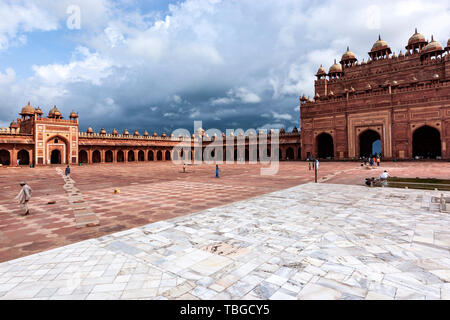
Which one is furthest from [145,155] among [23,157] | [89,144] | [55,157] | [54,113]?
[23,157]

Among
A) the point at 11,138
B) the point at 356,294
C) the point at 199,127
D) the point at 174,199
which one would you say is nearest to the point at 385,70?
the point at 199,127

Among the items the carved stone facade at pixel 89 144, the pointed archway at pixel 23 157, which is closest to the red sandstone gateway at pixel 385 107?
the carved stone facade at pixel 89 144

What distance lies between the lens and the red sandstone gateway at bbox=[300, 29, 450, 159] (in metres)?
28.0

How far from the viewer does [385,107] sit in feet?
99.5

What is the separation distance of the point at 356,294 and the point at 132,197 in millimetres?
8067

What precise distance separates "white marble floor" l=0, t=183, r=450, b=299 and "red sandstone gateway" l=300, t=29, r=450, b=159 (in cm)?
2913

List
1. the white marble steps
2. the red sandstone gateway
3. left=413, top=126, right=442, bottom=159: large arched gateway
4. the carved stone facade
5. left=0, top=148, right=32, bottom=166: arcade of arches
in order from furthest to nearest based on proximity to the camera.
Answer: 1. left=413, top=126, right=442, bottom=159: large arched gateway
2. the carved stone facade
3. left=0, top=148, right=32, bottom=166: arcade of arches
4. the red sandstone gateway
5. the white marble steps

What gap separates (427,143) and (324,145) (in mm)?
13518

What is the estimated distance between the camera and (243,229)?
4883 millimetres

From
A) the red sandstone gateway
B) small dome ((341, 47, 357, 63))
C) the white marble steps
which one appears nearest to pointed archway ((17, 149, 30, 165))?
the white marble steps

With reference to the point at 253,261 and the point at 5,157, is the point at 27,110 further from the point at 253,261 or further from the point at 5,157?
the point at 253,261

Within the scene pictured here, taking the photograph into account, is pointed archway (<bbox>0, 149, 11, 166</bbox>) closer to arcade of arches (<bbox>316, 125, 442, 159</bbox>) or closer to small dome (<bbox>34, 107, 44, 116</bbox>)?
small dome (<bbox>34, 107, 44, 116</bbox>)

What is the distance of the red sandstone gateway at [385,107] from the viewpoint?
91.9 feet
